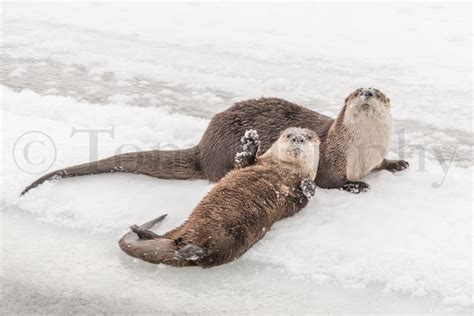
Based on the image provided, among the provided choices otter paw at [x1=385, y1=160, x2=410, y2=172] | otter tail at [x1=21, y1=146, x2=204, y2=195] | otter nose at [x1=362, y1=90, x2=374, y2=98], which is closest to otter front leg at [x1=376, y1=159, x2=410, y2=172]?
otter paw at [x1=385, y1=160, x2=410, y2=172]

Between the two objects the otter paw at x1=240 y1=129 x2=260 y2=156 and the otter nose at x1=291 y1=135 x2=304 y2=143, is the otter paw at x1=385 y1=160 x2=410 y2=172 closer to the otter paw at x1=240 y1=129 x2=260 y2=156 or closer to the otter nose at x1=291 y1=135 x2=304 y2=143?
the otter nose at x1=291 y1=135 x2=304 y2=143

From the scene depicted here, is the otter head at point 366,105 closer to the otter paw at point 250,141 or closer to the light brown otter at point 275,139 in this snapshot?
the light brown otter at point 275,139

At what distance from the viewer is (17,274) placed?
8.95ft

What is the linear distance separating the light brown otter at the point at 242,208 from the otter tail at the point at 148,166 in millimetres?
364

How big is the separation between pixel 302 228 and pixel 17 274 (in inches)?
47.9

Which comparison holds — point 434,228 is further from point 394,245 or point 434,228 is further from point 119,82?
point 119,82

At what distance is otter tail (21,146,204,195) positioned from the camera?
3.53 metres

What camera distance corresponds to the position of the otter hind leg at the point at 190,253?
105 inches

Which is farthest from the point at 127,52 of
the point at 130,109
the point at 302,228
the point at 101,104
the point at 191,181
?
the point at 302,228

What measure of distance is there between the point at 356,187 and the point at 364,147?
23 cm

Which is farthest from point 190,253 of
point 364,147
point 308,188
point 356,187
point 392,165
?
point 392,165

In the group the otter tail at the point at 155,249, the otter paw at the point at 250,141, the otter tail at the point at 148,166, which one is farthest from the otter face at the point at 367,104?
the otter tail at the point at 155,249

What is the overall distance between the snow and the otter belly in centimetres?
11

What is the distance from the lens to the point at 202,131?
167 inches
